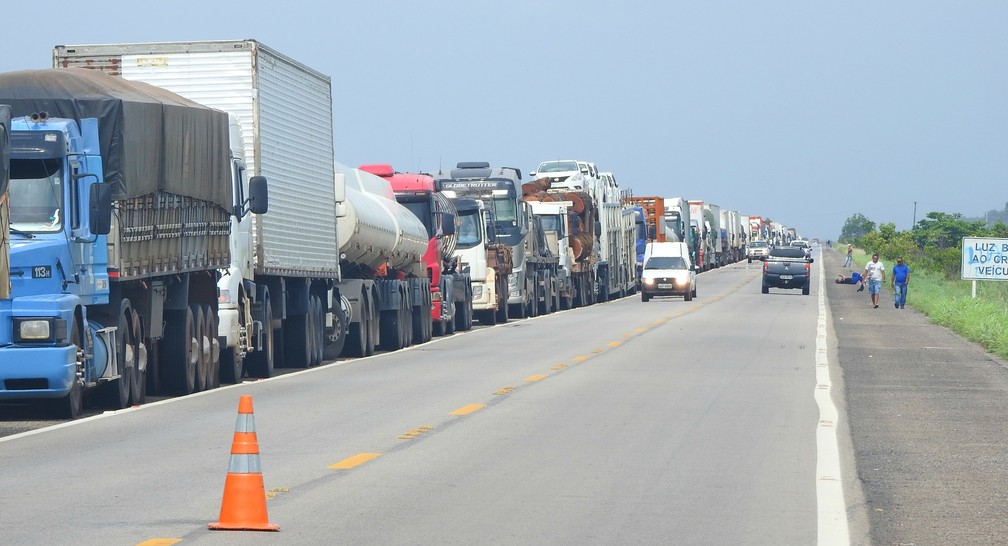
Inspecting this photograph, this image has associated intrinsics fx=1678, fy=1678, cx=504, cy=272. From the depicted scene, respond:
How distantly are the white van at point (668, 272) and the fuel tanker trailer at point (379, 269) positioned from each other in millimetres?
21407

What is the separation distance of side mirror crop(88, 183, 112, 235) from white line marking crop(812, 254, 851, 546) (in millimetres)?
6863

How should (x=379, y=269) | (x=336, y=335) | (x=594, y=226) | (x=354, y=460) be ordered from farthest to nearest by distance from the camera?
(x=594, y=226), (x=379, y=269), (x=336, y=335), (x=354, y=460)

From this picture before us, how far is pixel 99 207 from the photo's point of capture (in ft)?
51.7

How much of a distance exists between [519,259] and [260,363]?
65.5 ft

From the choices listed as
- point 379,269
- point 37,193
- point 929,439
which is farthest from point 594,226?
point 929,439

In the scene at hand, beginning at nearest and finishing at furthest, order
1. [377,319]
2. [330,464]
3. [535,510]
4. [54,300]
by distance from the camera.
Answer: [535,510] < [330,464] < [54,300] < [377,319]

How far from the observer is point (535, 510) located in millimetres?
9617

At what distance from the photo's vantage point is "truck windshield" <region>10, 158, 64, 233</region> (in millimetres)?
15789

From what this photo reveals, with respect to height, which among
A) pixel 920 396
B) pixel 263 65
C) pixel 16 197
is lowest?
pixel 920 396

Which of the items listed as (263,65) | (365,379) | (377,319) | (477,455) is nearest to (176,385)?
(365,379)

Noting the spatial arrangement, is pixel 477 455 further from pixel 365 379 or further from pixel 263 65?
pixel 263 65

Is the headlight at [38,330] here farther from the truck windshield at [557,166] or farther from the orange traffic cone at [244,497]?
the truck windshield at [557,166]

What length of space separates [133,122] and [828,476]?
8892mm

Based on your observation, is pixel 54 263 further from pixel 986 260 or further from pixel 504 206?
pixel 986 260
